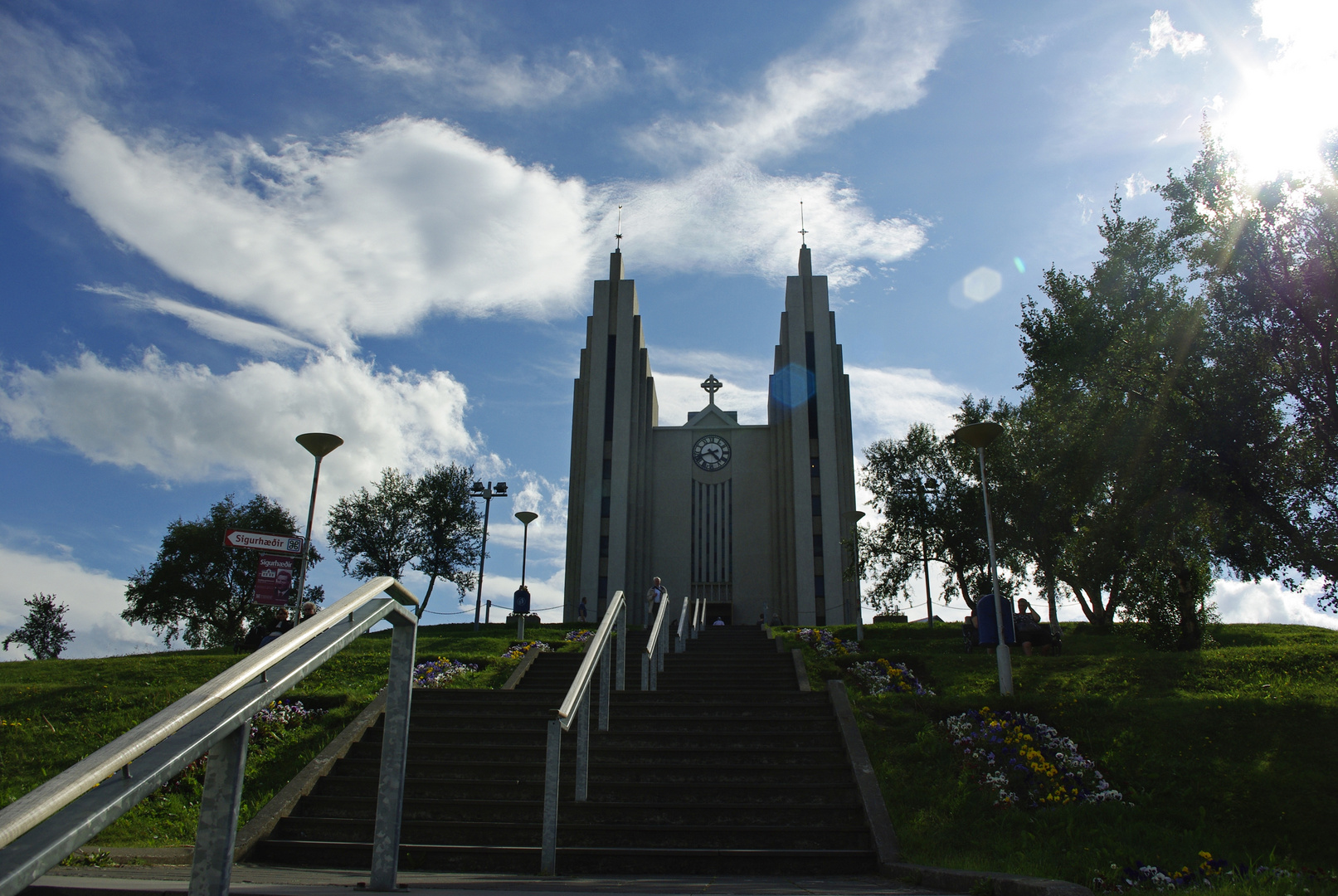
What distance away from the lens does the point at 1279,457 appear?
12.6 m

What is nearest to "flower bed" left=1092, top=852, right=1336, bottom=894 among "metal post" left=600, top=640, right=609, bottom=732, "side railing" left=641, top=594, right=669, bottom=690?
"metal post" left=600, top=640, right=609, bottom=732

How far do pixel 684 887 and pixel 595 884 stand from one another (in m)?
0.62

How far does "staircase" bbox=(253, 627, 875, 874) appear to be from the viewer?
6137 millimetres

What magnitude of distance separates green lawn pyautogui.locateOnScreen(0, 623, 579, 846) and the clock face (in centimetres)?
2183

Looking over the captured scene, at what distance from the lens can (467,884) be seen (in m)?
4.54

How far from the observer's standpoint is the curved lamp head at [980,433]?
439 inches

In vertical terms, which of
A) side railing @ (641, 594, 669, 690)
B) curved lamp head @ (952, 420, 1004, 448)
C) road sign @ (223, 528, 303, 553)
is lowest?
side railing @ (641, 594, 669, 690)

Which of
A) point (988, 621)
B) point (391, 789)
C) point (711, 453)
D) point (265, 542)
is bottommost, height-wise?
point (391, 789)

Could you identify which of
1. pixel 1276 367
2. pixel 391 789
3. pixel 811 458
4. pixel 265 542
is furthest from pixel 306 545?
pixel 811 458

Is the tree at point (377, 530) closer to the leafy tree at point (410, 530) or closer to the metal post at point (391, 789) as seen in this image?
the leafy tree at point (410, 530)

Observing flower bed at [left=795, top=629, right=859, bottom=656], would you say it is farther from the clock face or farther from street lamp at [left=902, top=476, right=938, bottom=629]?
the clock face

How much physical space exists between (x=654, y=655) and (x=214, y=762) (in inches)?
406

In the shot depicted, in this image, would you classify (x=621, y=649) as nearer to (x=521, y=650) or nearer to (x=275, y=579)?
(x=275, y=579)

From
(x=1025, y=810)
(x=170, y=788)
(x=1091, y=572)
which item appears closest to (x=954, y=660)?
(x=1091, y=572)
